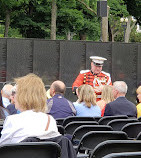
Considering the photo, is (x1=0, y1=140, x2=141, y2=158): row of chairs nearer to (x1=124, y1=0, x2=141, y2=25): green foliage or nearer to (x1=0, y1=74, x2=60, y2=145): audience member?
(x1=0, y1=74, x2=60, y2=145): audience member

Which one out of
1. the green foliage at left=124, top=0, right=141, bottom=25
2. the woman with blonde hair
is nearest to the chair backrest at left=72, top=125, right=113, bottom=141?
the woman with blonde hair

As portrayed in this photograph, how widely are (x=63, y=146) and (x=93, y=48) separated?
13.6 meters

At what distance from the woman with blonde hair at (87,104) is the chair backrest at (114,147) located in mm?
4137

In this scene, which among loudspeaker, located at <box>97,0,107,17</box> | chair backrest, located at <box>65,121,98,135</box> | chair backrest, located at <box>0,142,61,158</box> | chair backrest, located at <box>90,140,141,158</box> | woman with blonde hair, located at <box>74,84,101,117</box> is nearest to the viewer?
chair backrest, located at <box>0,142,61,158</box>

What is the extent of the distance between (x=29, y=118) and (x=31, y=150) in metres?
0.33

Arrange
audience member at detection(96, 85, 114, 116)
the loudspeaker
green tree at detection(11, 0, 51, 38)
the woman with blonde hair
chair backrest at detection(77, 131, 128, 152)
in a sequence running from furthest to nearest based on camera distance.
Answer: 1. green tree at detection(11, 0, 51, 38)
2. the loudspeaker
3. audience member at detection(96, 85, 114, 116)
4. the woman with blonde hair
5. chair backrest at detection(77, 131, 128, 152)

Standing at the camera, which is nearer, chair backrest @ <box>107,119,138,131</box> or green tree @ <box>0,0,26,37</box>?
chair backrest @ <box>107,119,138,131</box>

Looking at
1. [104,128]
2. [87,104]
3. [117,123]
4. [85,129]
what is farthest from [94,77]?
[104,128]

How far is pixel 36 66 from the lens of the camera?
1709cm

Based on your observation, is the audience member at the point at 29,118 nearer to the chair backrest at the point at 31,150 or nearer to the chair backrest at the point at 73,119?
the chair backrest at the point at 31,150

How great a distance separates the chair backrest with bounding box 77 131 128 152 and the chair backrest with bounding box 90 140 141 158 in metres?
0.90

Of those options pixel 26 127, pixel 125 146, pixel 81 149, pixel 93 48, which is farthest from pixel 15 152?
pixel 93 48

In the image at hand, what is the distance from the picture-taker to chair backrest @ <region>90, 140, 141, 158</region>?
425 cm

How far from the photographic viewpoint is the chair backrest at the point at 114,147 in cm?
425
